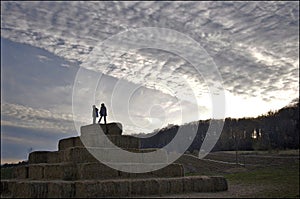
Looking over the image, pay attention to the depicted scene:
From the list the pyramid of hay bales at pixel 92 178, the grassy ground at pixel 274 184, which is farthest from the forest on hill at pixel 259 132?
the pyramid of hay bales at pixel 92 178

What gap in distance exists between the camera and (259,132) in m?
86.2

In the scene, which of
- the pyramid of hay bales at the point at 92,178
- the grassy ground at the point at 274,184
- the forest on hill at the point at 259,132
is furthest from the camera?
the forest on hill at the point at 259,132

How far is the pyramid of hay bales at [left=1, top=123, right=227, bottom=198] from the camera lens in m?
14.6

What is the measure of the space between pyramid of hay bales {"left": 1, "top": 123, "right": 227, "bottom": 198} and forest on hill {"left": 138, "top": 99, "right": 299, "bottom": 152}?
5387 centimetres

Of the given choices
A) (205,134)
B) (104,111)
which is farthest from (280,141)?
(104,111)

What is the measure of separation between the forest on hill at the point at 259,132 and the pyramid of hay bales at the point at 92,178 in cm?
5387

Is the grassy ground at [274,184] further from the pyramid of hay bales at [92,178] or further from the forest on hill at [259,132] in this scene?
the forest on hill at [259,132]

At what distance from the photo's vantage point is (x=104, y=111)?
21.6m

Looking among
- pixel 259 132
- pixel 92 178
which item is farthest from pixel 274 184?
pixel 259 132

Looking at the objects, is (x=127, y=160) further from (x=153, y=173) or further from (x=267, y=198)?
(x=267, y=198)

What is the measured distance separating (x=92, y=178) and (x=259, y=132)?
75984 millimetres

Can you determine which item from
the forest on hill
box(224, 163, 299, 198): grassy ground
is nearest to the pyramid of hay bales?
box(224, 163, 299, 198): grassy ground

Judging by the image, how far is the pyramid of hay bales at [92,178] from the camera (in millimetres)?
14594

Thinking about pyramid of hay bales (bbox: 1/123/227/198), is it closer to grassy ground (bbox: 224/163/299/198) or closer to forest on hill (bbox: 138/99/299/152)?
grassy ground (bbox: 224/163/299/198)
